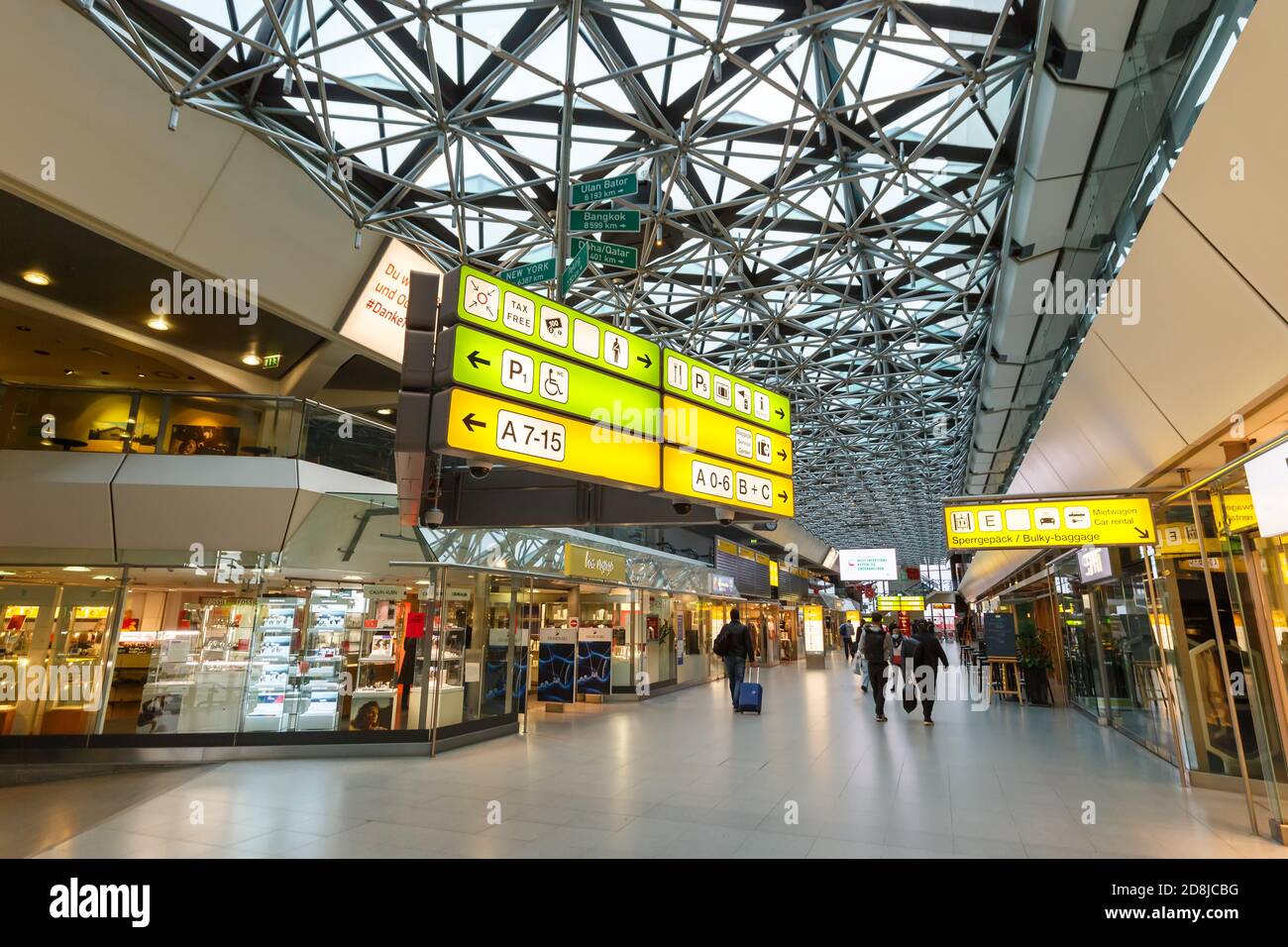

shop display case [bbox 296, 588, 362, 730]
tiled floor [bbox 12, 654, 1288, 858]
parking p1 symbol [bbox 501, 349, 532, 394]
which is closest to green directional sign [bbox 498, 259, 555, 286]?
parking p1 symbol [bbox 501, 349, 532, 394]

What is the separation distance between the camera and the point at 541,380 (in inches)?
198

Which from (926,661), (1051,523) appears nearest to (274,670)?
(1051,523)

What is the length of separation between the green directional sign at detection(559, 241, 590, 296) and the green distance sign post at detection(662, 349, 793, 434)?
1215mm

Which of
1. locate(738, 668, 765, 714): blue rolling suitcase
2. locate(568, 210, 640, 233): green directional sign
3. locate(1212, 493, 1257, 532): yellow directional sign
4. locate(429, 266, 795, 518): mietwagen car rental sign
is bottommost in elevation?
locate(738, 668, 765, 714): blue rolling suitcase

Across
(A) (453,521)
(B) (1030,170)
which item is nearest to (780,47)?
(B) (1030,170)

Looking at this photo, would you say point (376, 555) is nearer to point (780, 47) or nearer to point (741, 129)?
point (741, 129)

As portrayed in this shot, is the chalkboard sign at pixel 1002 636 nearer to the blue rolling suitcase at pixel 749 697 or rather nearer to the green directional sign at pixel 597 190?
the blue rolling suitcase at pixel 749 697

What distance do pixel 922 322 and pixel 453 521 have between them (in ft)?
62.5

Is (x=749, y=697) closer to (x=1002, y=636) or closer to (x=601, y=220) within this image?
(x=1002, y=636)

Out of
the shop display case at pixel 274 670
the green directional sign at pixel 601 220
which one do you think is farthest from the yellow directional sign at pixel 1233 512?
the shop display case at pixel 274 670

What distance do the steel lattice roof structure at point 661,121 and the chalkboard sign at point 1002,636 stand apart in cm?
936

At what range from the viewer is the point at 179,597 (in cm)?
1147

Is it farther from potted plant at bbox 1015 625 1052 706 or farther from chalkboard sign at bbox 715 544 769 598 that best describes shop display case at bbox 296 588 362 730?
chalkboard sign at bbox 715 544 769 598

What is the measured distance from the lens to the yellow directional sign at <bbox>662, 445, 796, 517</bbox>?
6.08 metres
